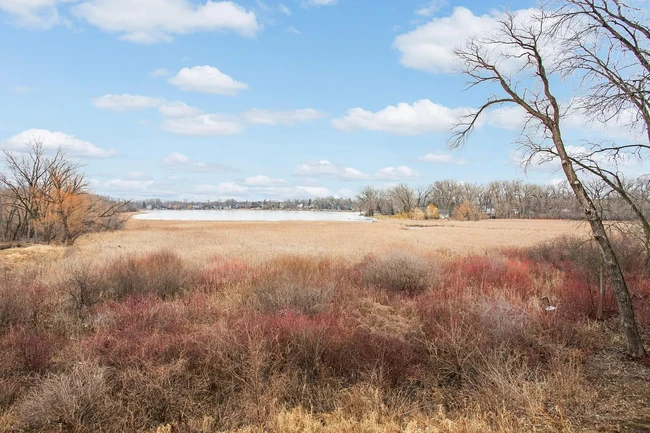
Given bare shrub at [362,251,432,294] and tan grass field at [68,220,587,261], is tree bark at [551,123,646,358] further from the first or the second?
bare shrub at [362,251,432,294]

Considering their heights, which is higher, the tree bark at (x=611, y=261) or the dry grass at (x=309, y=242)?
the tree bark at (x=611, y=261)

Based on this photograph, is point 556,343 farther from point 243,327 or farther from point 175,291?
point 175,291

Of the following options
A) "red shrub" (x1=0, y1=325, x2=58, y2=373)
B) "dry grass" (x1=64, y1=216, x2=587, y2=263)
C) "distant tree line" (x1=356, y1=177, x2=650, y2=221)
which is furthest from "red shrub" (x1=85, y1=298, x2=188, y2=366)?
"distant tree line" (x1=356, y1=177, x2=650, y2=221)

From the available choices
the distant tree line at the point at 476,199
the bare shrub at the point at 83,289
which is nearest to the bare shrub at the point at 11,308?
the bare shrub at the point at 83,289

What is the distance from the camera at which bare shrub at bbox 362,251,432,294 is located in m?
14.9

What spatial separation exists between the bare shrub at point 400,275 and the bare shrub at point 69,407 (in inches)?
403

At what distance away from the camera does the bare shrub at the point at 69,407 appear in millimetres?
5797

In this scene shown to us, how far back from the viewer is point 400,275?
15203mm

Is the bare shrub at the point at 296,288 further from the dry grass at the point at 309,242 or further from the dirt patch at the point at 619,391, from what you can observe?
the dirt patch at the point at 619,391

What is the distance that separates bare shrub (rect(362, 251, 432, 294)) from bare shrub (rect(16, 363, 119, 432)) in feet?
33.6

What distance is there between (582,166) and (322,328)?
7192 mm

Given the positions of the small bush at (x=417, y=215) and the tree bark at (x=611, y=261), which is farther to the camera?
the small bush at (x=417, y=215)

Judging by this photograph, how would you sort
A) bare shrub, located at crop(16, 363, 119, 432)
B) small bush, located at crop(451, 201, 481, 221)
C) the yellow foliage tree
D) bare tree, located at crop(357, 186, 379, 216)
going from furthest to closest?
bare tree, located at crop(357, 186, 379, 216) < the yellow foliage tree < small bush, located at crop(451, 201, 481, 221) < bare shrub, located at crop(16, 363, 119, 432)

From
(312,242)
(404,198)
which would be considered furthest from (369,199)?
(312,242)
